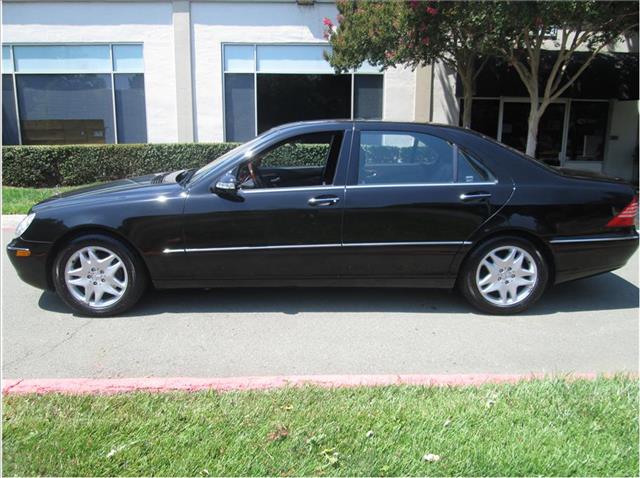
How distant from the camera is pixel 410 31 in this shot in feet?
30.0

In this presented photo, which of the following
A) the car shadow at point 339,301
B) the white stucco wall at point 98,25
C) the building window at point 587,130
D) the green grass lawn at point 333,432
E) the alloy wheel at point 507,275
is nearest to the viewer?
the green grass lawn at point 333,432

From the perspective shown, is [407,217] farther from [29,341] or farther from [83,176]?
[83,176]

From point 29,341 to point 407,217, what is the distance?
10.3 feet

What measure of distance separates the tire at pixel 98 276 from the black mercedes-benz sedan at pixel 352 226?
0.01 m

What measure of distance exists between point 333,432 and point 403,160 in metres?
2.70

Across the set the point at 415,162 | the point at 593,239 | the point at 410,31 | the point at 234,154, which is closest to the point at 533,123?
the point at 410,31

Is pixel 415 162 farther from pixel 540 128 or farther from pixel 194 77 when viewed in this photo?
pixel 540 128

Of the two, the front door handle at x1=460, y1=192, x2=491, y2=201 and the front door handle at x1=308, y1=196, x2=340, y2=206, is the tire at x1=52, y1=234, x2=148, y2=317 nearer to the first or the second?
the front door handle at x1=308, y1=196, x2=340, y2=206

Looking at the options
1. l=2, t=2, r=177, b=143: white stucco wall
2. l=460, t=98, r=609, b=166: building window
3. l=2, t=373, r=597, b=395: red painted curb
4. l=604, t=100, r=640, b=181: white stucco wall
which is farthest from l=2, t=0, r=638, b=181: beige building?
l=2, t=373, r=597, b=395: red painted curb

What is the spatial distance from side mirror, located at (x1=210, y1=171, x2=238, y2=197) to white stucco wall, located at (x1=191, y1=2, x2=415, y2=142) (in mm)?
9878

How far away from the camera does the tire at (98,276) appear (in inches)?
175

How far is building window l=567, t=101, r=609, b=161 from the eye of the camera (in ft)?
48.9

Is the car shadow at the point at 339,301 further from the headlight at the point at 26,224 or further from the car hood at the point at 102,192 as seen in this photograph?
the car hood at the point at 102,192

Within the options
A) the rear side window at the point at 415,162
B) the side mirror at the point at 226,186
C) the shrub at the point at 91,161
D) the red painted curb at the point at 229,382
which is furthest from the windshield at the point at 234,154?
the shrub at the point at 91,161
